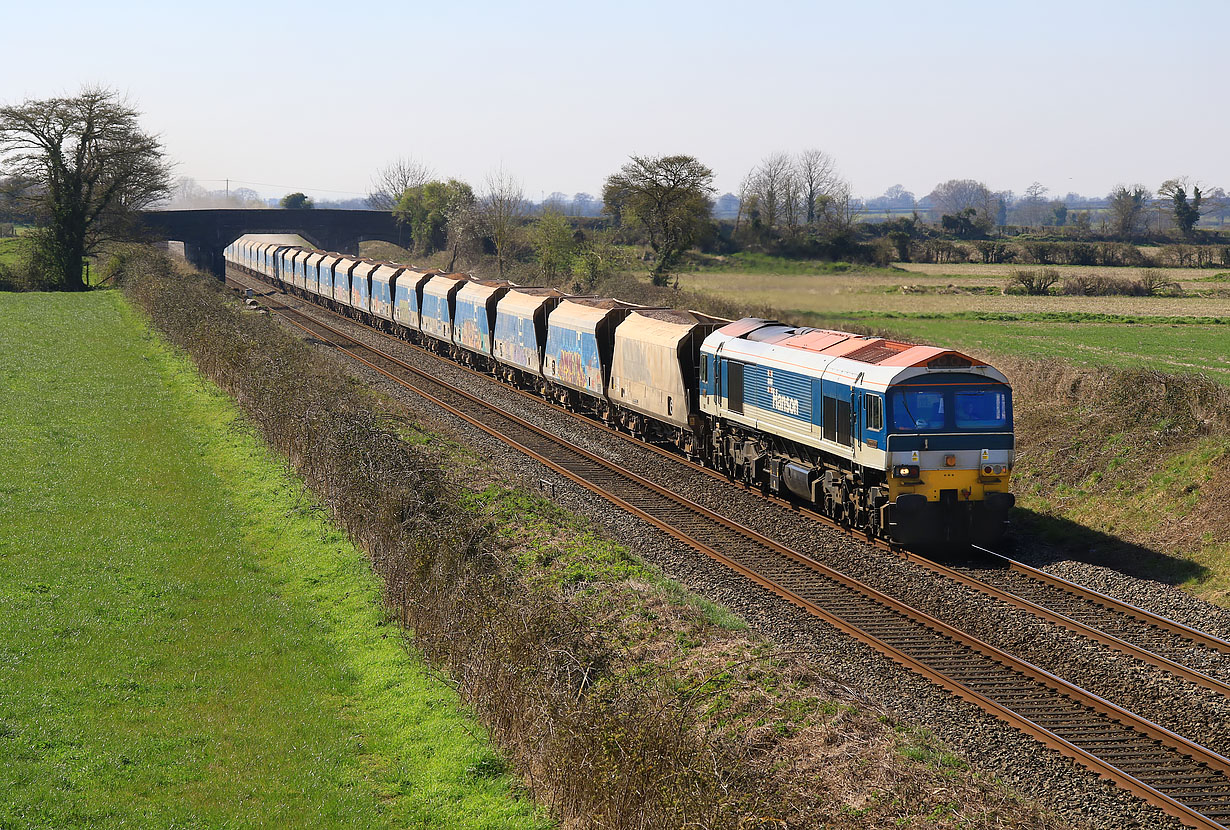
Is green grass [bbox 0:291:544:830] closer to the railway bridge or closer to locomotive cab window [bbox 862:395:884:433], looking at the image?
locomotive cab window [bbox 862:395:884:433]

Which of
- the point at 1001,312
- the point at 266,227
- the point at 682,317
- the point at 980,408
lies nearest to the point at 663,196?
the point at 1001,312

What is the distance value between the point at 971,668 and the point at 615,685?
5.45m

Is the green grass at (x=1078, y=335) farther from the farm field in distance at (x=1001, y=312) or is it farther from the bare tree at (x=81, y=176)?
the bare tree at (x=81, y=176)

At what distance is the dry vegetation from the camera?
9.05 meters

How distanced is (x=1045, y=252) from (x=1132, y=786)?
6828cm

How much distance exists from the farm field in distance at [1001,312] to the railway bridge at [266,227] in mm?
59142

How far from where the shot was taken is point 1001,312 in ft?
166

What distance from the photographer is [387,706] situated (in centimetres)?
1253

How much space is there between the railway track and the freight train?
214cm

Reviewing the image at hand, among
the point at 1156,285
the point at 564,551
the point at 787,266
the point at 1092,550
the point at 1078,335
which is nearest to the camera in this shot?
the point at 564,551

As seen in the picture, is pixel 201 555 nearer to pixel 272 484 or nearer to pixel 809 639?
pixel 272 484

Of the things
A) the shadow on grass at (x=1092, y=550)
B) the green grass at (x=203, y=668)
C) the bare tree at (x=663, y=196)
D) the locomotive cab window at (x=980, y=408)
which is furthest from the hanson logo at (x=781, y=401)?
the bare tree at (x=663, y=196)

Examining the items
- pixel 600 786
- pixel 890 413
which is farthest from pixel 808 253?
pixel 600 786

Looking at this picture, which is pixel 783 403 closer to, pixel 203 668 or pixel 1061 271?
pixel 203 668
